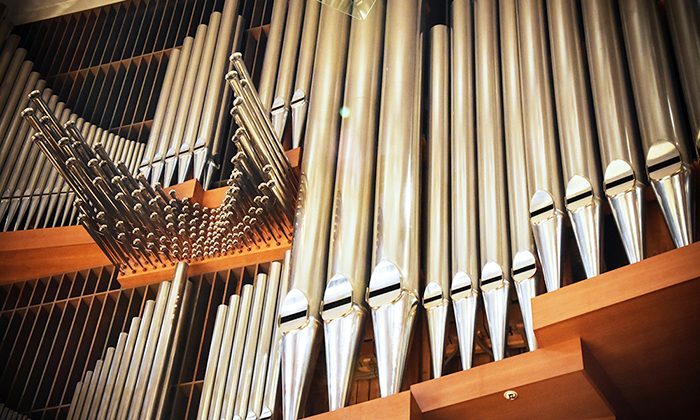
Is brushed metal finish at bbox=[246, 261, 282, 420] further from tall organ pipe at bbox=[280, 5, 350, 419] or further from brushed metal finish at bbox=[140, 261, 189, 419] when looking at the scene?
brushed metal finish at bbox=[140, 261, 189, 419]

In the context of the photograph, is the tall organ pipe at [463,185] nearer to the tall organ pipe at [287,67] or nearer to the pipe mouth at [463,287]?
the pipe mouth at [463,287]

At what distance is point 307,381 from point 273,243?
162 centimetres

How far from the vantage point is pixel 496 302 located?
4.95m

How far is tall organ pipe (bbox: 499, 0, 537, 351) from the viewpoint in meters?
4.91

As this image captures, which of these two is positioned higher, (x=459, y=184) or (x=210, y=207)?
(x=210, y=207)

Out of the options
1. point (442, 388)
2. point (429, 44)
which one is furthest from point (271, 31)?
Answer: point (442, 388)

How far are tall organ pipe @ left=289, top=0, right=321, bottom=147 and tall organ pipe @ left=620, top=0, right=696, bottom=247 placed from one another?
2345mm

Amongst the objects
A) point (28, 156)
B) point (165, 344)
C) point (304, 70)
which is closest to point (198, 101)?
point (304, 70)

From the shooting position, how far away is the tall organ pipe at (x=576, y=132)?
16.2 feet

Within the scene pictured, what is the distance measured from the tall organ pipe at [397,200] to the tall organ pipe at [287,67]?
3.16ft

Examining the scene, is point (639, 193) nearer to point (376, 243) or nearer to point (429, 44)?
point (376, 243)

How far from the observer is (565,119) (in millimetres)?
5527

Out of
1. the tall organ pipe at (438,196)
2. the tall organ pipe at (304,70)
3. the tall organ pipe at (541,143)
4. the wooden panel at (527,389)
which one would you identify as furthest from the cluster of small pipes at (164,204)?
the wooden panel at (527,389)

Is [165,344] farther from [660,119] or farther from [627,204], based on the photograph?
[660,119]
